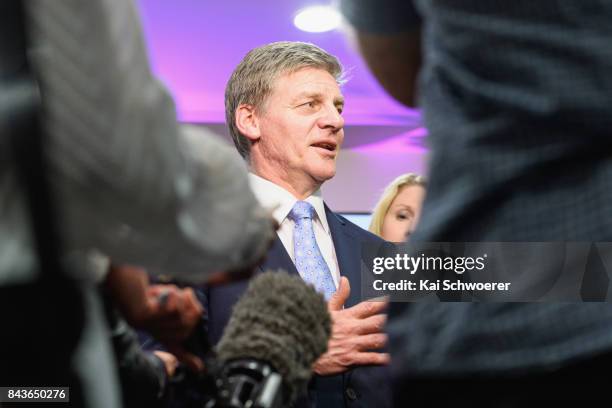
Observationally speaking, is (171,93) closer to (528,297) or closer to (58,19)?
(58,19)

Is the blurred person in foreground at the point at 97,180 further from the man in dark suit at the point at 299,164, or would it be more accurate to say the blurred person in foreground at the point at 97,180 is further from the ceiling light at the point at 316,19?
the ceiling light at the point at 316,19

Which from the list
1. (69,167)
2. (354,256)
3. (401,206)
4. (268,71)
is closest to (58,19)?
(69,167)

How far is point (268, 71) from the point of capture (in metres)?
1.58

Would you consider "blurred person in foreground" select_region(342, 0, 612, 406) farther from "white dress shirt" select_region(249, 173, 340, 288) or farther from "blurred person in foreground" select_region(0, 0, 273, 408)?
"white dress shirt" select_region(249, 173, 340, 288)

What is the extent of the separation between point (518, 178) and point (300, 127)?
1149 millimetres

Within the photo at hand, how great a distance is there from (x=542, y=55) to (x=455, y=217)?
112mm

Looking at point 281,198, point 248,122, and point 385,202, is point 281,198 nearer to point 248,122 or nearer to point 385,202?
point 248,122

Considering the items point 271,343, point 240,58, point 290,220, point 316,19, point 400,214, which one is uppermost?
point 240,58

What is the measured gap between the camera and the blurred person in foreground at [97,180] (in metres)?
0.34

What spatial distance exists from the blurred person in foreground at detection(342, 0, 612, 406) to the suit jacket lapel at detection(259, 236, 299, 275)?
32.3 inches

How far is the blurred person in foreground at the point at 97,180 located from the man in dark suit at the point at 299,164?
0.78m

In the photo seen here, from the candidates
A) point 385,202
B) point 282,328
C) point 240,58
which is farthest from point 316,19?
point 282,328

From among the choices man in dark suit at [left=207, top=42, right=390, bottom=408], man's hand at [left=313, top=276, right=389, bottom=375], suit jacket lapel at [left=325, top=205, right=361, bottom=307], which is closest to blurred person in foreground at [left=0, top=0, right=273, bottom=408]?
man's hand at [left=313, top=276, right=389, bottom=375]

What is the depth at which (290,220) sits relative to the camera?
4.65ft
